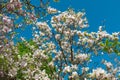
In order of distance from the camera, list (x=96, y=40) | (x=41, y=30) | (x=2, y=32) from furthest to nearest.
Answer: (x=41, y=30) < (x=96, y=40) < (x=2, y=32)

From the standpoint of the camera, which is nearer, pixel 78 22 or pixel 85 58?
pixel 85 58

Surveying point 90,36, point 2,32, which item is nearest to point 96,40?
point 90,36

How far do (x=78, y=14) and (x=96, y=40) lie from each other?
247cm

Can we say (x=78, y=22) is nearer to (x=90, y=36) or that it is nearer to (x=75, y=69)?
(x=90, y=36)

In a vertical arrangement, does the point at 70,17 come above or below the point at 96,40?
above

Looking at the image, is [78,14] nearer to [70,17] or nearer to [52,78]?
[70,17]

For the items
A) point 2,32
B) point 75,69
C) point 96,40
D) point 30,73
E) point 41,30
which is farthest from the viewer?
point 41,30

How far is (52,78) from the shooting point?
2591 cm

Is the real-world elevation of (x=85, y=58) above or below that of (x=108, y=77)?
above

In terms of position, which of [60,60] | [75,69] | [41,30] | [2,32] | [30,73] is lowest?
[2,32]

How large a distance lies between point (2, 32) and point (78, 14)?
16722 millimetres

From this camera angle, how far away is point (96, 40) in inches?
1010

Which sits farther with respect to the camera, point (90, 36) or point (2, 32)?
point (90, 36)

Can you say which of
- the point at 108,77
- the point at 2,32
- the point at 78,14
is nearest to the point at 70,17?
the point at 78,14
